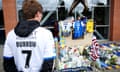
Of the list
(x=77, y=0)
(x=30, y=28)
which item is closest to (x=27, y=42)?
(x=30, y=28)

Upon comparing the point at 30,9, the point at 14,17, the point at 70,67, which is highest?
the point at 30,9

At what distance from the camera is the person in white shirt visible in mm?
2467

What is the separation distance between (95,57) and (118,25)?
709cm

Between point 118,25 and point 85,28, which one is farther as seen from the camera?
point 118,25

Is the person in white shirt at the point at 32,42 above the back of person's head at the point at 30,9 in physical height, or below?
below

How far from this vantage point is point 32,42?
97.3 inches

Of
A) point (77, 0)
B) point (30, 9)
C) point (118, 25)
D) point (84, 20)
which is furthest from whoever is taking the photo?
point (118, 25)

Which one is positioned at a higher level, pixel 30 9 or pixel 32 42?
pixel 30 9

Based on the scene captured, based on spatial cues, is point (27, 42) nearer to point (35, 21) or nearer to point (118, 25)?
point (35, 21)

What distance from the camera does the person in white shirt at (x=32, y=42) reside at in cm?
247

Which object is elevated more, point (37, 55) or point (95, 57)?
point (37, 55)

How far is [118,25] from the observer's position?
39.1 feet

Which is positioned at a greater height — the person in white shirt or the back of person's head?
the back of person's head

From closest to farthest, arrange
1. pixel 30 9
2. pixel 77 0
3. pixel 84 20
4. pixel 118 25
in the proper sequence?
1. pixel 30 9
2. pixel 84 20
3. pixel 77 0
4. pixel 118 25
